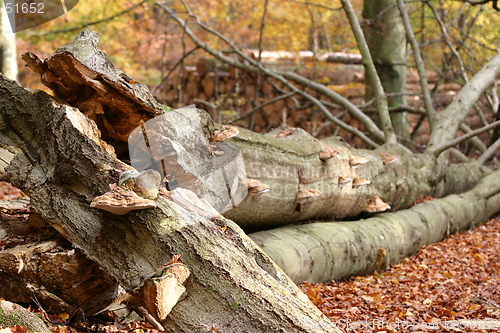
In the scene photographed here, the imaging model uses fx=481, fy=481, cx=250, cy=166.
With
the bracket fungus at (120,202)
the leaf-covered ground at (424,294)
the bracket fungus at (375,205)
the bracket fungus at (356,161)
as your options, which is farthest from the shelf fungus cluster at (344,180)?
the bracket fungus at (120,202)

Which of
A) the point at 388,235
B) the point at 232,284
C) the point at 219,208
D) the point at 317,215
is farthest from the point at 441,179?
the point at 232,284

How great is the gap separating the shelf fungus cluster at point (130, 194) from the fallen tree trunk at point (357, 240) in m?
1.94

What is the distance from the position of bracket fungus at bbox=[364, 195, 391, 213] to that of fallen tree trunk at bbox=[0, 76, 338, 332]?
358cm

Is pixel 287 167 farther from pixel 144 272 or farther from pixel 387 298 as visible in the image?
pixel 144 272

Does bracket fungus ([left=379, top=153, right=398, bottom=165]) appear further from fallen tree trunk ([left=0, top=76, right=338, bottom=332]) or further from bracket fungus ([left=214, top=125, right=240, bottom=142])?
fallen tree trunk ([left=0, top=76, right=338, bottom=332])

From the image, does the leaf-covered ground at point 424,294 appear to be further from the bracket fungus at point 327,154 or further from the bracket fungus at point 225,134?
the bracket fungus at point 225,134

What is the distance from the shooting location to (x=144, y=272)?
3094 millimetres

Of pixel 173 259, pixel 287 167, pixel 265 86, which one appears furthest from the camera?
pixel 265 86

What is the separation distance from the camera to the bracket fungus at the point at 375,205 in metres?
6.50

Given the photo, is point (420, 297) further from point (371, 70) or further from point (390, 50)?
point (390, 50)

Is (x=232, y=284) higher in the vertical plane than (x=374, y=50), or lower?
lower

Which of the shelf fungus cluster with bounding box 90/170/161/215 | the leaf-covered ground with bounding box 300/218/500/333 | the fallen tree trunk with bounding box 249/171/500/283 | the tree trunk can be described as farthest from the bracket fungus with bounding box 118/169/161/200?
the tree trunk

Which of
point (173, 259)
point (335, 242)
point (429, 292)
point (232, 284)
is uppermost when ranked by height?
point (173, 259)

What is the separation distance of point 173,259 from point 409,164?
18.8 ft
